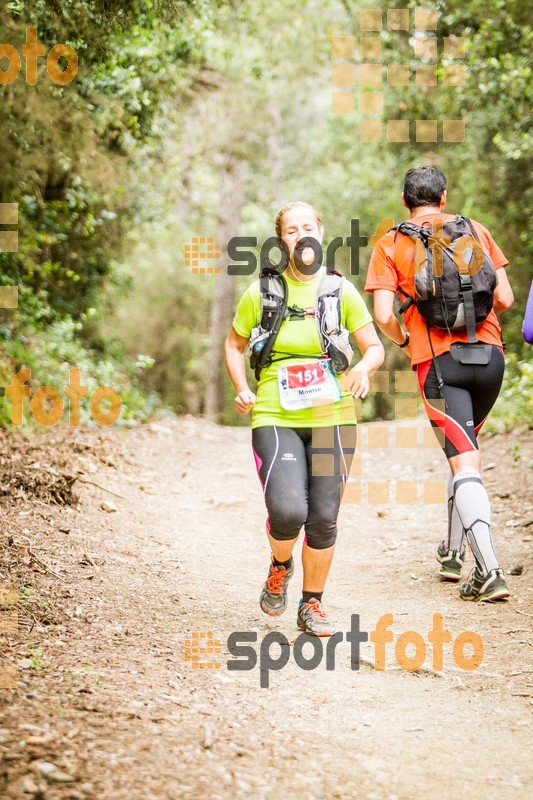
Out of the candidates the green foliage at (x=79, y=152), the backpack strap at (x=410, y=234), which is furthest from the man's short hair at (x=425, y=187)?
the green foliage at (x=79, y=152)

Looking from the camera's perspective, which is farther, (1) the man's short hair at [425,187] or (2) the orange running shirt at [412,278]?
(1) the man's short hair at [425,187]

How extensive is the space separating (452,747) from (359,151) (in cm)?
2226

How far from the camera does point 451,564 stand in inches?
220

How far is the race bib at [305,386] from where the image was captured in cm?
436

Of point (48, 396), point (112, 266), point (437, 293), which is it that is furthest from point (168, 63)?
point (437, 293)

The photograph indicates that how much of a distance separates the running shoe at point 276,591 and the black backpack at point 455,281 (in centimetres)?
164

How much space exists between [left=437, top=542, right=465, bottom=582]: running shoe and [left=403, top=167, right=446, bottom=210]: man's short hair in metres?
2.25

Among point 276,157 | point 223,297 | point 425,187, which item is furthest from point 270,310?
point 276,157

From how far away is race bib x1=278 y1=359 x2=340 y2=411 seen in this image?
4.36 m

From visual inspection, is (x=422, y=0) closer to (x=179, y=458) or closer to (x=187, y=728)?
(x=179, y=458)

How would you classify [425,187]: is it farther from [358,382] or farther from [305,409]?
[305,409]

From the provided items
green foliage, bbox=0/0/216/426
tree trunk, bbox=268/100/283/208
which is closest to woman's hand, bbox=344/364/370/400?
green foliage, bbox=0/0/216/426

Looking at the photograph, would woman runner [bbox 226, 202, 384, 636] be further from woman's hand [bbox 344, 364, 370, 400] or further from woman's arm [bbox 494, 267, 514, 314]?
woman's arm [bbox 494, 267, 514, 314]

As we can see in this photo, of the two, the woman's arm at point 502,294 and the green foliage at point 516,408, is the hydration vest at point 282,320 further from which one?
the green foliage at point 516,408
